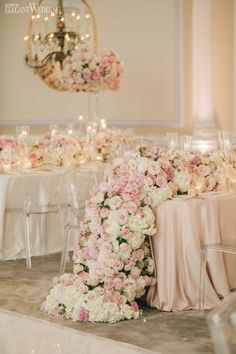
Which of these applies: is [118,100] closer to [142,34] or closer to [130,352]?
[142,34]

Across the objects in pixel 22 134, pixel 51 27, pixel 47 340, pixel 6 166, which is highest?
pixel 51 27

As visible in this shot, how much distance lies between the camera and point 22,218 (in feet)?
23.1

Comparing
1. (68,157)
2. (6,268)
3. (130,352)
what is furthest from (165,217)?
(68,157)

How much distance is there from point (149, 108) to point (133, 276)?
600 cm

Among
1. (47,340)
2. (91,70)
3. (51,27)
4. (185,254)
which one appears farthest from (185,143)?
(51,27)

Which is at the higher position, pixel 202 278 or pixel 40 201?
pixel 40 201

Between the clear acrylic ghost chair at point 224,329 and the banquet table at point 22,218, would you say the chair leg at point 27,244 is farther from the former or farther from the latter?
the clear acrylic ghost chair at point 224,329

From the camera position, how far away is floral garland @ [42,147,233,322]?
15.8 feet

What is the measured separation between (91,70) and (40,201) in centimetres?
233

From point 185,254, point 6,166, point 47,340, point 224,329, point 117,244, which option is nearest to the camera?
point 224,329

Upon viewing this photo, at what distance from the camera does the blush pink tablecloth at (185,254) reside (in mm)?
4992

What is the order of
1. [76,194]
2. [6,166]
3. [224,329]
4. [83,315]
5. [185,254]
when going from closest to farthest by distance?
[224,329] < [83,315] < [185,254] < [76,194] < [6,166]

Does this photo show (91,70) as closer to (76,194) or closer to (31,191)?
(31,191)

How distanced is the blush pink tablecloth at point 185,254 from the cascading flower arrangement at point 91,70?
398 centimetres
